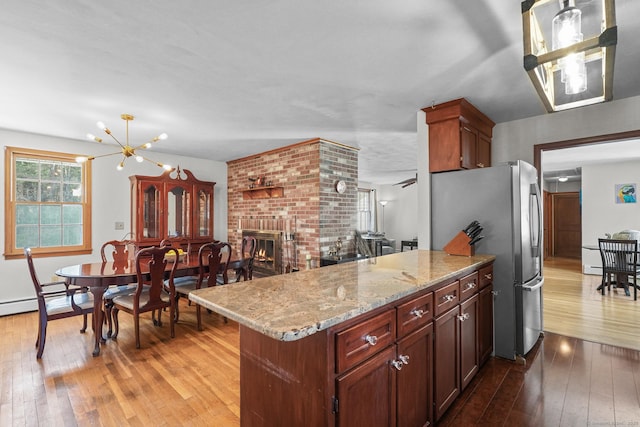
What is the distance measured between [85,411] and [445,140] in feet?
11.7

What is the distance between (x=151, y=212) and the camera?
4863 millimetres

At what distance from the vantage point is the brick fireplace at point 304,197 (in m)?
4.28

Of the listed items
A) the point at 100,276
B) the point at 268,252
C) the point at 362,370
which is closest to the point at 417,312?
the point at 362,370

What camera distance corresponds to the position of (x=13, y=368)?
8.31ft

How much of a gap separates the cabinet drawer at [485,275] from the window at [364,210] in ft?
21.9

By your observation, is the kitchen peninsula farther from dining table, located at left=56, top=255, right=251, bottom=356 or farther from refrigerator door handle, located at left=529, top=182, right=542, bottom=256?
dining table, located at left=56, top=255, right=251, bottom=356

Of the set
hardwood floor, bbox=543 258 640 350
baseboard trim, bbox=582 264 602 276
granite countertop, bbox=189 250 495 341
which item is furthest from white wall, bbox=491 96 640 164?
baseboard trim, bbox=582 264 602 276

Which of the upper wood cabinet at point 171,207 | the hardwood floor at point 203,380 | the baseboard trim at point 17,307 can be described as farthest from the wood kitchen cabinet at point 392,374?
the baseboard trim at point 17,307

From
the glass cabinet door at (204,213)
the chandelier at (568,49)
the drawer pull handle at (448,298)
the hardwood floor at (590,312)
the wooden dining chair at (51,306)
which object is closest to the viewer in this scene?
the chandelier at (568,49)

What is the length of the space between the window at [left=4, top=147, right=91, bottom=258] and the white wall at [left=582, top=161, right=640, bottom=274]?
9383 mm

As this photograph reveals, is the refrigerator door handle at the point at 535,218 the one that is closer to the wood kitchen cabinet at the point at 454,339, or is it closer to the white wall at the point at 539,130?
the white wall at the point at 539,130

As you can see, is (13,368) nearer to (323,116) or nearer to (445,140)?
(323,116)

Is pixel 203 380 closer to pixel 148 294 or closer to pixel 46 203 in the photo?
pixel 148 294

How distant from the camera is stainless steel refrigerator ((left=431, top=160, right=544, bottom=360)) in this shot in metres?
2.54
